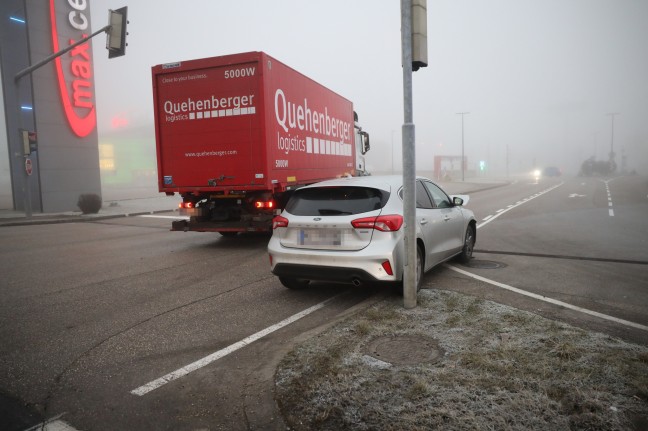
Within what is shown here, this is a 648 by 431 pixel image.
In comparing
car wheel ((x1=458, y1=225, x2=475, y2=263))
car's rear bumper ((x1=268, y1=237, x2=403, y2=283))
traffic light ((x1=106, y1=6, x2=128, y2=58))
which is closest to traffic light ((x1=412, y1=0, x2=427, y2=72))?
car's rear bumper ((x1=268, y1=237, x2=403, y2=283))

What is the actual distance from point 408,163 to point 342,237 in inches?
43.3

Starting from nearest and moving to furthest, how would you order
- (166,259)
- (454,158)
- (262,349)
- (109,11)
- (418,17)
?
(262,349)
(418,17)
(166,259)
(109,11)
(454,158)

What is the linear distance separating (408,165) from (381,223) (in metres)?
0.71

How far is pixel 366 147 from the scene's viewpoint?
54.8 ft

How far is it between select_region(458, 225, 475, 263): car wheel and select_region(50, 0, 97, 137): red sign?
20.0 meters

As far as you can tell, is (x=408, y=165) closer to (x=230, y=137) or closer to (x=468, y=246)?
(x=468, y=246)

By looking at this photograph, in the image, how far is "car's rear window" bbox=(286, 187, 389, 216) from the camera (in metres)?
5.26

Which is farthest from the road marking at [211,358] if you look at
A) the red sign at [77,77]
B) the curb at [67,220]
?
the red sign at [77,77]

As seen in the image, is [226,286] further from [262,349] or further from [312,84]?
[312,84]

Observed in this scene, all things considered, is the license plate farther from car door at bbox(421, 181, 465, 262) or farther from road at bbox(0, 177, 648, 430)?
car door at bbox(421, 181, 465, 262)

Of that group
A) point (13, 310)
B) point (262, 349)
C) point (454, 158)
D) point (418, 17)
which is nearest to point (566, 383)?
point (262, 349)

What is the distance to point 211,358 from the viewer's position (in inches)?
151

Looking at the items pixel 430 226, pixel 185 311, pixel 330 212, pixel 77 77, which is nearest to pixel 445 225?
pixel 430 226

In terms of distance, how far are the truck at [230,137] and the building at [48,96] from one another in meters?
13.5
